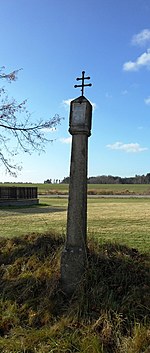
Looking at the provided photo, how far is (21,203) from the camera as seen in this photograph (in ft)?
90.4

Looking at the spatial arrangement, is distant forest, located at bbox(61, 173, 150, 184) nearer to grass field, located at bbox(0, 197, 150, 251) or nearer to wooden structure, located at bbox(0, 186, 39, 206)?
wooden structure, located at bbox(0, 186, 39, 206)

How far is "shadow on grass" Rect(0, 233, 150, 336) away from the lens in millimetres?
3836

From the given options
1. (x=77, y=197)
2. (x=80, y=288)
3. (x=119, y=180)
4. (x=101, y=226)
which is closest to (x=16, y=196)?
(x=101, y=226)

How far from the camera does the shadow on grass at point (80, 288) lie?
3.84 m

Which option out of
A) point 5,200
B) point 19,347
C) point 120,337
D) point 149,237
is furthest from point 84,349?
point 5,200

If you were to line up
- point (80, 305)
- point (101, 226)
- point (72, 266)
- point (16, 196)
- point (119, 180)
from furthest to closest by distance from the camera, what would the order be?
point (119, 180) → point (16, 196) → point (101, 226) → point (72, 266) → point (80, 305)

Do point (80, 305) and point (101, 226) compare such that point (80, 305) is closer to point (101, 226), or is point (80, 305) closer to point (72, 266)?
point (72, 266)

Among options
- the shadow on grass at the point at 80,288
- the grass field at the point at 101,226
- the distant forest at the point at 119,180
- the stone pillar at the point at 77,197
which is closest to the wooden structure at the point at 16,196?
the grass field at the point at 101,226

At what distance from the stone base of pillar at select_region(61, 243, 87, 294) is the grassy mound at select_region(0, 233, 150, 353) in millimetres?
92

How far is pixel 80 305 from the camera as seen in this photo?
12.9 ft

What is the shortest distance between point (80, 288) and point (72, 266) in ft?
1.08

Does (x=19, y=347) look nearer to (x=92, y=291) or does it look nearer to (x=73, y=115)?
(x=92, y=291)

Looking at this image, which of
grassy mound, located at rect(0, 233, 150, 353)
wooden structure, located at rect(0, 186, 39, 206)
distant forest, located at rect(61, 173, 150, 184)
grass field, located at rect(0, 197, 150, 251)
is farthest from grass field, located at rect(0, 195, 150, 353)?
distant forest, located at rect(61, 173, 150, 184)

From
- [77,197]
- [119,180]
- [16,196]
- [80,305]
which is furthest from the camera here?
[119,180]
